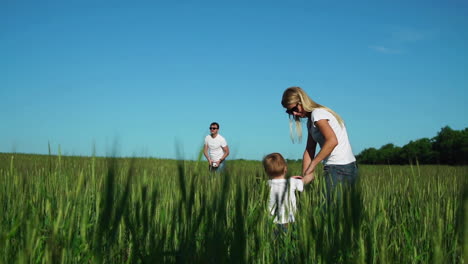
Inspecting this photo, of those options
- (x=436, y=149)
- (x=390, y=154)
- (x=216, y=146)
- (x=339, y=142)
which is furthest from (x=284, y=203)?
(x=390, y=154)

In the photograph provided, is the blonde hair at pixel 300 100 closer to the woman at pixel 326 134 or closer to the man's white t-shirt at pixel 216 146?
the woman at pixel 326 134

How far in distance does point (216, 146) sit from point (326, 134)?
638 cm

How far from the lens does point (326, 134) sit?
3.72 metres

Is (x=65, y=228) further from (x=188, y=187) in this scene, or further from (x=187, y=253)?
(x=188, y=187)

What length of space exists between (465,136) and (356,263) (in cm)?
3855

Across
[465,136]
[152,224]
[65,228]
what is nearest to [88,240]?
[65,228]

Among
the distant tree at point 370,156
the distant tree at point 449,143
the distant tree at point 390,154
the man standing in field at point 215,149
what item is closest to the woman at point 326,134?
the man standing in field at point 215,149

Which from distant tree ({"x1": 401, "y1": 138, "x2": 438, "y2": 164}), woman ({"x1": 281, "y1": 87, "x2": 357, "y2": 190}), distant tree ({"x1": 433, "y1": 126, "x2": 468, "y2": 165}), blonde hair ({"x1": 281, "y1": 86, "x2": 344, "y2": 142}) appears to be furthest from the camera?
distant tree ({"x1": 401, "y1": 138, "x2": 438, "y2": 164})

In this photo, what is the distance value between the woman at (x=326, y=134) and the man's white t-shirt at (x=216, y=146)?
5848mm

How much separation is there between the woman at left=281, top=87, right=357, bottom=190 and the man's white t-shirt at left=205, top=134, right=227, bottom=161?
585 cm

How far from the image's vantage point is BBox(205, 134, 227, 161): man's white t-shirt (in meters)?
9.96

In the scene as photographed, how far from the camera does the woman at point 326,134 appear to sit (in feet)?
12.2

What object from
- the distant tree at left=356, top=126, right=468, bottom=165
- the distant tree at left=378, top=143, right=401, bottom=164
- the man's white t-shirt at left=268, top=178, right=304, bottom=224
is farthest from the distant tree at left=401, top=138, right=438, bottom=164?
the man's white t-shirt at left=268, top=178, right=304, bottom=224

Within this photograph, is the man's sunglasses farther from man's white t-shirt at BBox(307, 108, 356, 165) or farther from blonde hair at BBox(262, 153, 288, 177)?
blonde hair at BBox(262, 153, 288, 177)
